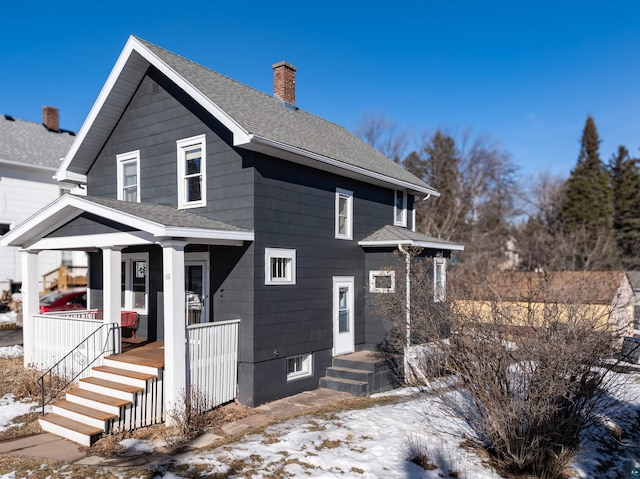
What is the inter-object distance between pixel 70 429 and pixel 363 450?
4.71 meters

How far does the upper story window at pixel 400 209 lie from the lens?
50.0 ft

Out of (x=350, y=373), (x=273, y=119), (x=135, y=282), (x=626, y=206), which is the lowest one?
(x=350, y=373)

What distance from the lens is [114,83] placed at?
1162 centimetres

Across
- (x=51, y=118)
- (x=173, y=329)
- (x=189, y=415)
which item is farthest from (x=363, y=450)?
(x=51, y=118)

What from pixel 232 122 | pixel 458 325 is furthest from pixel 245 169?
pixel 458 325

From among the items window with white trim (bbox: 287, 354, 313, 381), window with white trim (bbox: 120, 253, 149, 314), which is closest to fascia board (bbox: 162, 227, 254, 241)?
window with white trim (bbox: 287, 354, 313, 381)

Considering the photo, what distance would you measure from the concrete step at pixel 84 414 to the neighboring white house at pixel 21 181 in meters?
17.4

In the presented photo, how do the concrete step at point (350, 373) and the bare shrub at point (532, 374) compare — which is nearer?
the bare shrub at point (532, 374)

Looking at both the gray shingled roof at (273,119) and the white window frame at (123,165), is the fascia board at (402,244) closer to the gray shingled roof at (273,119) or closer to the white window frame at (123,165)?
the gray shingled roof at (273,119)

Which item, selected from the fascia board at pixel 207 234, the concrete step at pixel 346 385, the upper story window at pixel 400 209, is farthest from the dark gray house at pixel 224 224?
the upper story window at pixel 400 209

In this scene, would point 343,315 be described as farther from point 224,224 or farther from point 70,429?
point 70,429

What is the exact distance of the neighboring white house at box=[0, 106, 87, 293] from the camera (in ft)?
73.4

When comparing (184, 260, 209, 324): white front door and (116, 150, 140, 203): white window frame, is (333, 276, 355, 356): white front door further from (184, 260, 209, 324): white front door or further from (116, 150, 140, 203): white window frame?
(116, 150, 140, 203): white window frame

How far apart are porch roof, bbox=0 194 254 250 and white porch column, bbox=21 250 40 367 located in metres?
0.80
